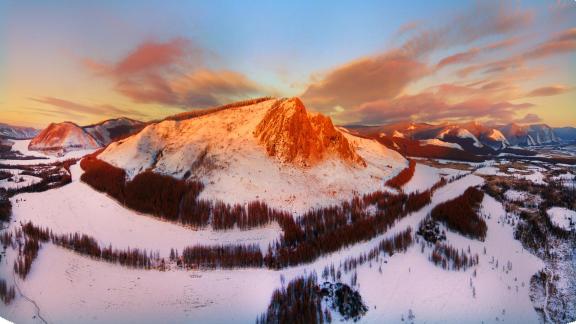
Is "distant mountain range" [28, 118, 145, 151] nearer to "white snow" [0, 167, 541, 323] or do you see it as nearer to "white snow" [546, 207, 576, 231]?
"white snow" [0, 167, 541, 323]

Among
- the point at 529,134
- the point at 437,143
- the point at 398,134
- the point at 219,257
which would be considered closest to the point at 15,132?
the point at 219,257

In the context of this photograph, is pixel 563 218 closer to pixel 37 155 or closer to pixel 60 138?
pixel 60 138

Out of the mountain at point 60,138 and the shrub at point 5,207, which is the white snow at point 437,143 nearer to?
the mountain at point 60,138

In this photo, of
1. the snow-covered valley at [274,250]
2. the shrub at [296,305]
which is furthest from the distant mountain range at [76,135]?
the shrub at [296,305]

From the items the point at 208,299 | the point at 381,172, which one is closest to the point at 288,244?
the point at 208,299

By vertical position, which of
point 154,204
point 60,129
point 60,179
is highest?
point 60,129

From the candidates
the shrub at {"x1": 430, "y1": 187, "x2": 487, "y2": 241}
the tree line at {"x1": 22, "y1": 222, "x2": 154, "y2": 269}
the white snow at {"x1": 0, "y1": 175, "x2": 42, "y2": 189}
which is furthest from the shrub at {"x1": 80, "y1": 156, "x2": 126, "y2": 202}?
the shrub at {"x1": 430, "y1": 187, "x2": 487, "y2": 241}

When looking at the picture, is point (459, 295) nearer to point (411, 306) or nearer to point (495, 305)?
point (495, 305)
